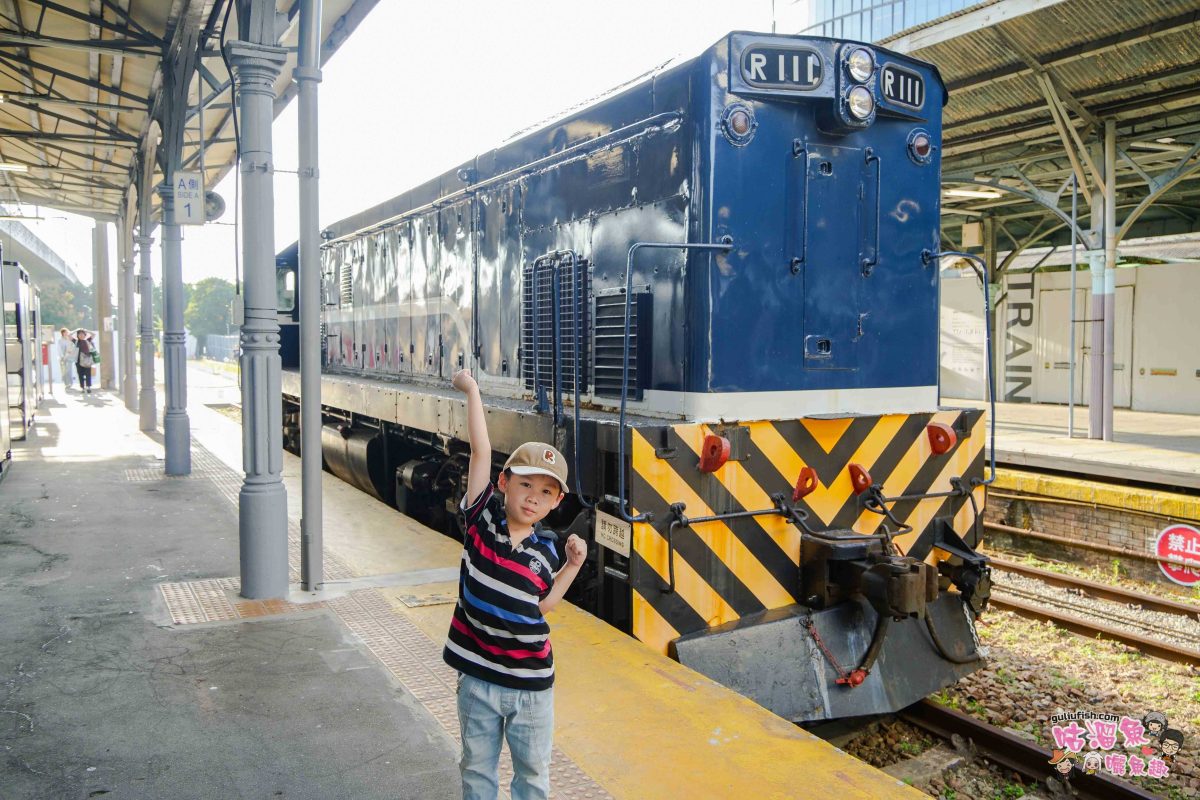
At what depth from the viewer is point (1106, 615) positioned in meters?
7.40

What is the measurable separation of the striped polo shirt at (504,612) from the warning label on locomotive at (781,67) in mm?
2922

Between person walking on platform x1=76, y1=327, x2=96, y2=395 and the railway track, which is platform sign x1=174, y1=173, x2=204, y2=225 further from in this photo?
person walking on platform x1=76, y1=327, x2=96, y2=395

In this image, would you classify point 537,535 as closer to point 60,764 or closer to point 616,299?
point 60,764

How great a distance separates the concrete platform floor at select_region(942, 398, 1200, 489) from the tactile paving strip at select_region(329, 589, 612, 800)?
778cm

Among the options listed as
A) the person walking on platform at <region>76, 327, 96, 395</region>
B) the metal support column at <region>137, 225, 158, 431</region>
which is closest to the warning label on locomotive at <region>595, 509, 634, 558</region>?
the metal support column at <region>137, 225, 158, 431</region>

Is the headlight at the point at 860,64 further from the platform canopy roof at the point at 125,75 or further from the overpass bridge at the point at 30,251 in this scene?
the overpass bridge at the point at 30,251

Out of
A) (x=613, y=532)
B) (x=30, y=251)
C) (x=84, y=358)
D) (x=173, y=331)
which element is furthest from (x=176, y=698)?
(x=30, y=251)

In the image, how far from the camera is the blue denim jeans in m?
2.39

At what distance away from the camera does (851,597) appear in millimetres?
4449

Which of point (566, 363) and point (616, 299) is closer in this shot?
point (616, 299)

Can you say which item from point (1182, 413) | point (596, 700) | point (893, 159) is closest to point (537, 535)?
A: point (596, 700)

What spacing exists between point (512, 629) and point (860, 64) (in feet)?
11.6

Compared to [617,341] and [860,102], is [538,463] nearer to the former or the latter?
[617,341]

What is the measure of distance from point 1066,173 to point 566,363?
1291 centimetres
